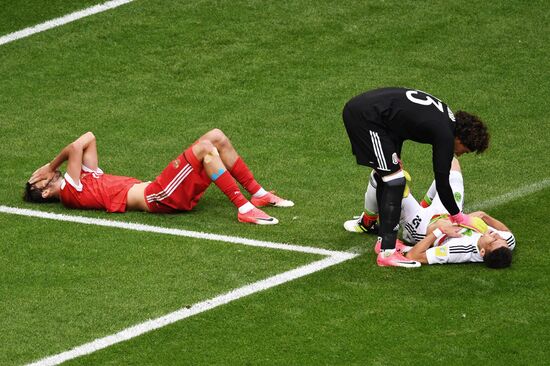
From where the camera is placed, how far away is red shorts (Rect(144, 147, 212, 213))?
42.1 feet

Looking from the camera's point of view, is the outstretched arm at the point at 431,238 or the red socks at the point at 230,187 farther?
the red socks at the point at 230,187

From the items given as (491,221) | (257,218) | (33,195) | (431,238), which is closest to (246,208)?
(257,218)

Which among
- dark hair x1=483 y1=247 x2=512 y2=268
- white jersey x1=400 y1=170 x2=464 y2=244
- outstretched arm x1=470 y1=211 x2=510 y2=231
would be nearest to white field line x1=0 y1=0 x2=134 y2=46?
white jersey x1=400 y1=170 x2=464 y2=244

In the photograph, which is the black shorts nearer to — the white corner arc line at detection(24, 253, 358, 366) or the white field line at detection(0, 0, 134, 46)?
the white corner arc line at detection(24, 253, 358, 366)

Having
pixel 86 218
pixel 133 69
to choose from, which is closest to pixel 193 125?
pixel 133 69

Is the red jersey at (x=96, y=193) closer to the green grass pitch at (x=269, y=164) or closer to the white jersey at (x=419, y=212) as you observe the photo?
the green grass pitch at (x=269, y=164)

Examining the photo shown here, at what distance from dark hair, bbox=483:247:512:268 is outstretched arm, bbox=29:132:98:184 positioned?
4356mm

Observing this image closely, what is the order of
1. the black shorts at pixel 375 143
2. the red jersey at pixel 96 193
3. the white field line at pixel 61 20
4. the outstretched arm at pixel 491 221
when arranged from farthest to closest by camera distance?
the white field line at pixel 61 20
the red jersey at pixel 96 193
the outstretched arm at pixel 491 221
the black shorts at pixel 375 143

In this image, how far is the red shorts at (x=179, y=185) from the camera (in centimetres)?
1282

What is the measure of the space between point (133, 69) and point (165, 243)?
566cm

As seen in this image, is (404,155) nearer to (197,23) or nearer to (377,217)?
(377,217)

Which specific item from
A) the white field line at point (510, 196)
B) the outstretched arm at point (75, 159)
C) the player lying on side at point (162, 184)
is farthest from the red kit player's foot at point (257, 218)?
the white field line at point (510, 196)

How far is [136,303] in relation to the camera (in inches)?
427

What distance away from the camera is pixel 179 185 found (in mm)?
12828
